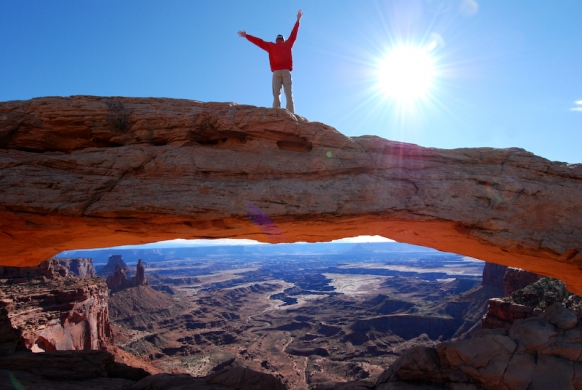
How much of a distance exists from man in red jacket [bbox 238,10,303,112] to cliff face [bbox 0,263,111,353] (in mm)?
23590

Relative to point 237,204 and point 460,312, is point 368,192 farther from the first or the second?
point 460,312

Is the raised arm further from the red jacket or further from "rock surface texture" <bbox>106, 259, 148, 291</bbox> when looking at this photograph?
"rock surface texture" <bbox>106, 259, 148, 291</bbox>

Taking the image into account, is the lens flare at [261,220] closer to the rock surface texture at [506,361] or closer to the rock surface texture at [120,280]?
the rock surface texture at [506,361]

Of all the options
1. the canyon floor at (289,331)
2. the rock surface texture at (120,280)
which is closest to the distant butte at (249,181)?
the canyon floor at (289,331)

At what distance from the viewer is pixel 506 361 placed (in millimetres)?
8602

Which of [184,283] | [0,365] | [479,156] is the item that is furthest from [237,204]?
[184,283]

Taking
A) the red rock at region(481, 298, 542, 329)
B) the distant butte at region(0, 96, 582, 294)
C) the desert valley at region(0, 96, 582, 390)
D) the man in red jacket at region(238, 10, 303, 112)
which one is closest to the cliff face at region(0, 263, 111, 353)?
the desert valley at region(0, 96, 582, 390)

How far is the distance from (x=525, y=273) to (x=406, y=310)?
39323 mm

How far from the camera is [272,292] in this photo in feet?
381

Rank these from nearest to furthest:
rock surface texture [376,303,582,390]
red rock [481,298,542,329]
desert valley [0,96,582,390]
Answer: rock surface texture [376,303,582,390] < desert valley [0,96,582,390] < red rock [481,298,542,329]

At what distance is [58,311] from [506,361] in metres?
33.1

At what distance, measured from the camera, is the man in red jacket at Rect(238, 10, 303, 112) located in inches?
429

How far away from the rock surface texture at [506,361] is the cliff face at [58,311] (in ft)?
80.2

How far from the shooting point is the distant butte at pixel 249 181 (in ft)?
28.9
